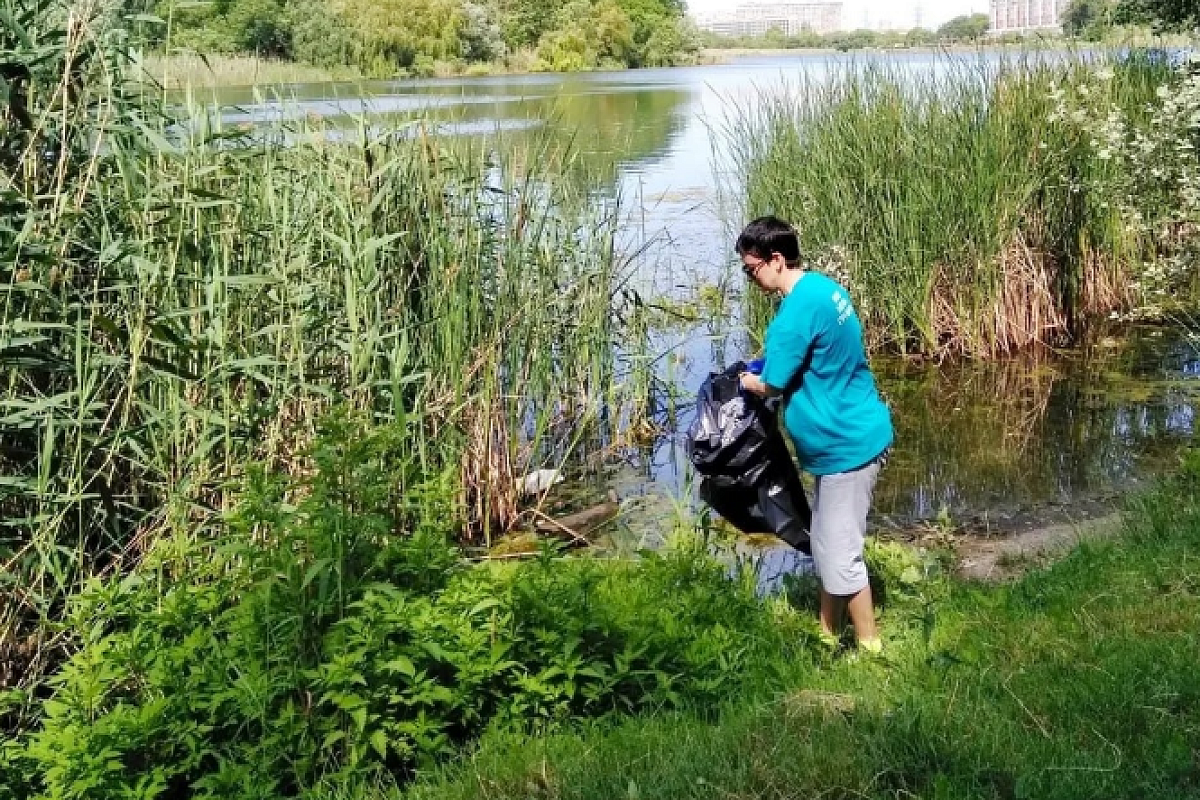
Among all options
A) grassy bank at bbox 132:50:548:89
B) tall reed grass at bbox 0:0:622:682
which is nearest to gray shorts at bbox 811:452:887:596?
tall reed grass at bbox 0:0:622:682

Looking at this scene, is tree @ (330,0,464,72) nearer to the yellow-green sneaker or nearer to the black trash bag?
the black trash bag

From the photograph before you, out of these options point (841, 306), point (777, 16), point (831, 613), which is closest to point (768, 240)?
point (841, 306)

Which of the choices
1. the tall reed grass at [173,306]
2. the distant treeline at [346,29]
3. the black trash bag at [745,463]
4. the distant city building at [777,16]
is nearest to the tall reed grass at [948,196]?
the distant treeline at [346,29]

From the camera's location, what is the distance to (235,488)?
416cm

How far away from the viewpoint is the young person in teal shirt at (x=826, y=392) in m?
3.83

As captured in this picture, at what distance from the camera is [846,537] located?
156 inches

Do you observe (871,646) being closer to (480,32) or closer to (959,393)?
(959,393)

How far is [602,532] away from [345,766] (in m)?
3.15

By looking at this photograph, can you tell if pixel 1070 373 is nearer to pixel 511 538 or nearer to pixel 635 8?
pixel 511 538

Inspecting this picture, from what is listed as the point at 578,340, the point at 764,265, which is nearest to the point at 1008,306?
the point at 578,340

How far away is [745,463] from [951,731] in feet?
4.27

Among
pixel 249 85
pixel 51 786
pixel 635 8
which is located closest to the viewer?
pixel 51 786

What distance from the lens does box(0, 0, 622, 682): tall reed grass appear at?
406 cm

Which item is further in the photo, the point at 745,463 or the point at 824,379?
the point at 745,463
